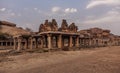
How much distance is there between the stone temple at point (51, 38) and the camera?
165 ft

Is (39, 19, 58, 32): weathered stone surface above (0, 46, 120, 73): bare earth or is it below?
above

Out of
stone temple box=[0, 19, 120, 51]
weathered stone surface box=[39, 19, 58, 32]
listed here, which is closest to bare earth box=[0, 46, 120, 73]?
stone temple box=[0, 19, 120, 51]

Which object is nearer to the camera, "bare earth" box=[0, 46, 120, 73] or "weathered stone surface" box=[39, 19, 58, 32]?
"bare earth" box=[0, 46, 120, 73]

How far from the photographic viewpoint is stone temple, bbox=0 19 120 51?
50.4 meters

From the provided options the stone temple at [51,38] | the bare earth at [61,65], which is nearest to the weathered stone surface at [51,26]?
the stone temple at [51,38]

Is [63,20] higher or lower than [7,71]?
higher

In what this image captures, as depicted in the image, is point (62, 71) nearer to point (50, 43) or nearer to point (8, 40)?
point (50, 43)

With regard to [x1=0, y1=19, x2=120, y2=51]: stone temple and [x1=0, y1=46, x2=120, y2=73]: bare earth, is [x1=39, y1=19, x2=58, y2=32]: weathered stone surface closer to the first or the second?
[x1=0, y1=19, x2=120, y2=51]: stone temple

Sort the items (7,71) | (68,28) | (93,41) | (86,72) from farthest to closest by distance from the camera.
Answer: (93,41) → (68,28) → (7,71) → (86,72)

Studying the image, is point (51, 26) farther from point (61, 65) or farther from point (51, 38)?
point (61, 65)

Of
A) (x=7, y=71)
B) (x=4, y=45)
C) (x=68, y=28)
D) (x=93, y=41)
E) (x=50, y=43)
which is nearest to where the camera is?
(x=7, y=71)

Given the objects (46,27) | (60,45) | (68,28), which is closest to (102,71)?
(60,45)

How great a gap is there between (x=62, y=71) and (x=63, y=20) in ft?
146

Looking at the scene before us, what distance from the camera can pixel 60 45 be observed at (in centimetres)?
5044
